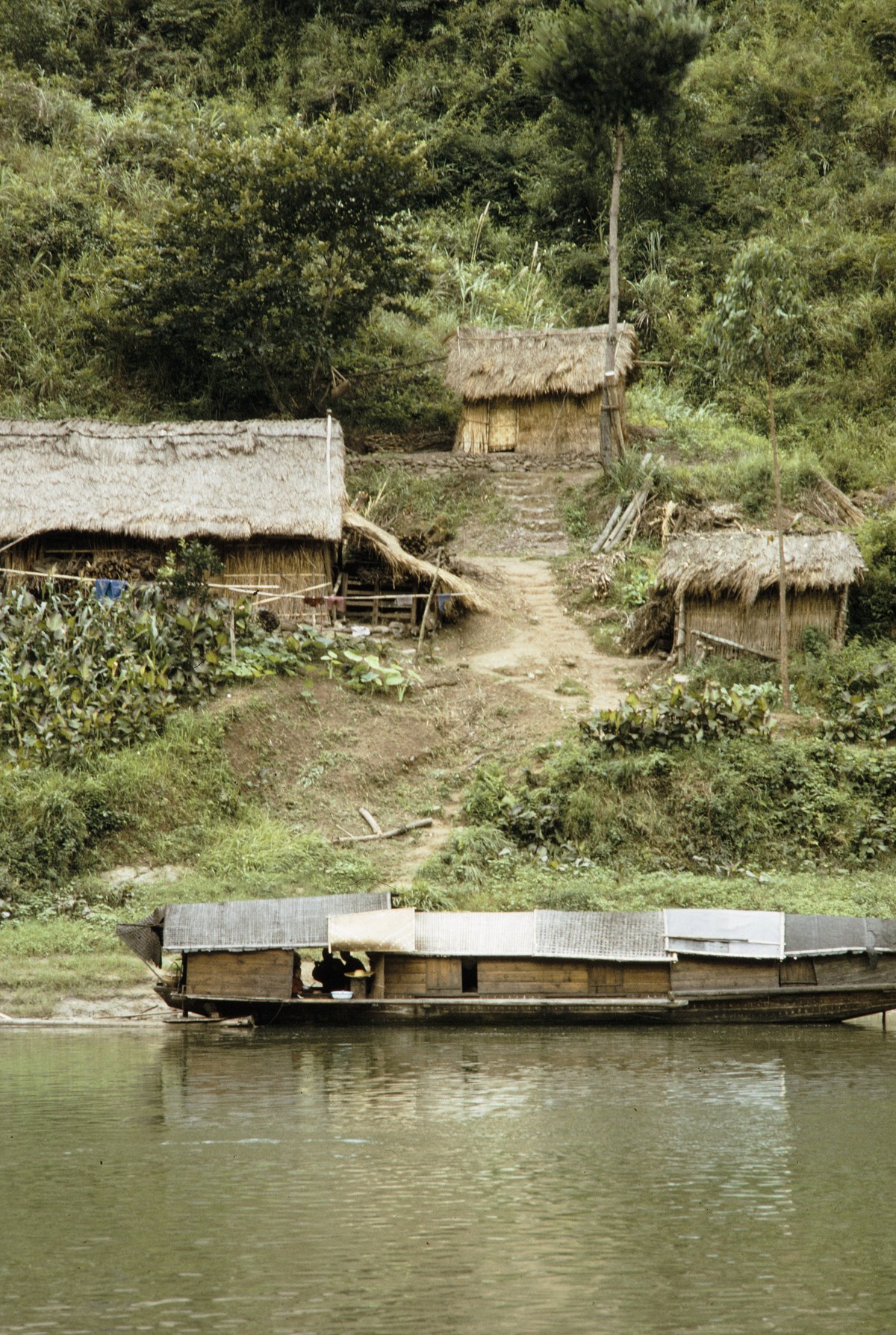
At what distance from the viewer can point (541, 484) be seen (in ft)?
87.4

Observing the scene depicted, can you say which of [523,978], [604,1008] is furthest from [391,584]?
[604,1008]

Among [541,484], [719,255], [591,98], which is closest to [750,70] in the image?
[719,255]

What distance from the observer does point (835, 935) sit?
12.3 metres

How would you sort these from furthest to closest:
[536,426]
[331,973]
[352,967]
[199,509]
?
[536,426] → [199,509] → [331,973] → [352,967]

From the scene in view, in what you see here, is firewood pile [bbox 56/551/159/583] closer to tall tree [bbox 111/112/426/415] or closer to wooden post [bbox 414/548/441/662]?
wooden post [bbox 414/548/441/662]

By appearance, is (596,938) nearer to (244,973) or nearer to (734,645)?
(244,973)

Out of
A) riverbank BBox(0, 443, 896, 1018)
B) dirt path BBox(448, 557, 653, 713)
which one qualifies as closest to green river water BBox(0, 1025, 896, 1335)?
riverbank BBox(0, 443, 896, 1018)

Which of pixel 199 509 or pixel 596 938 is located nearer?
pixel 596 938

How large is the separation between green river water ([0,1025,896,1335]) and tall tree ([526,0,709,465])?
57.3 feet

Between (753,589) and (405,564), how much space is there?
5226mm

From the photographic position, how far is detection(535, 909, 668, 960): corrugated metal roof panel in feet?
40.7

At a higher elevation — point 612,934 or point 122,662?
point 122,662

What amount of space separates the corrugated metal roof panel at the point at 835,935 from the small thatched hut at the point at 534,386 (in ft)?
52.5

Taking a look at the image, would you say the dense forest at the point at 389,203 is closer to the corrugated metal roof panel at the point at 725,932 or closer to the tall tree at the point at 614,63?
the tall tree at the point at 614,63
